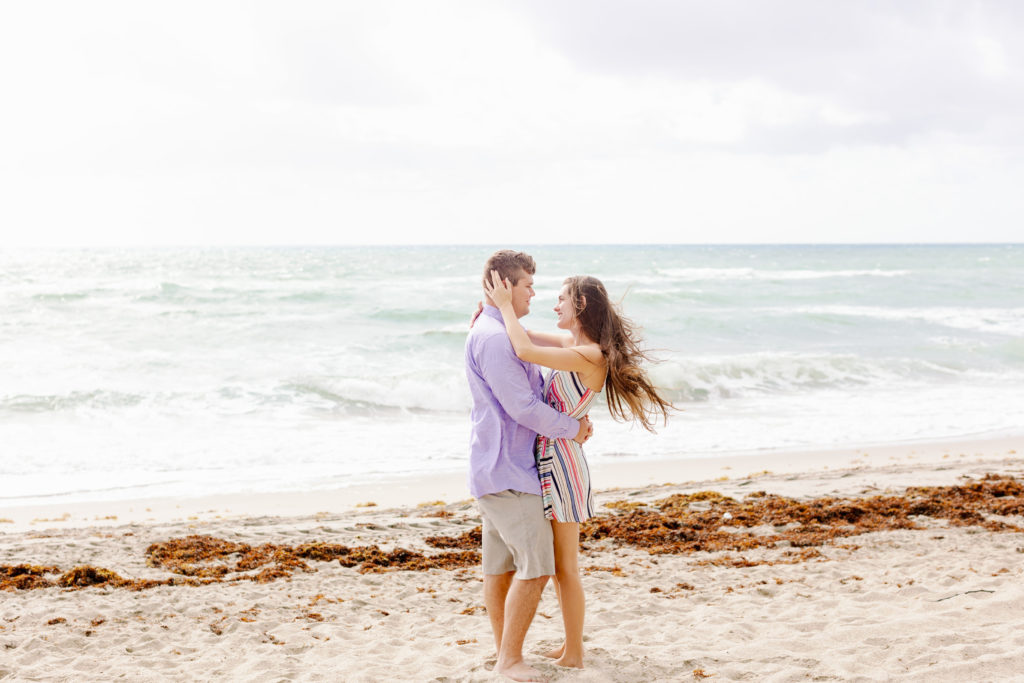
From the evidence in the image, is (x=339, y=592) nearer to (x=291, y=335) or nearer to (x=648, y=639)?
(x=648, y=639)

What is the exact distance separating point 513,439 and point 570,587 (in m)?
0.72

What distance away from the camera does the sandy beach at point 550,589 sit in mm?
3934

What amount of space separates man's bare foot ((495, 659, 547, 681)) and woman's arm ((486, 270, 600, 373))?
4.33 feet

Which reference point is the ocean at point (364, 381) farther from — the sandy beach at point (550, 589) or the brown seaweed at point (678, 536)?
the sandy beach at point (550, 589)

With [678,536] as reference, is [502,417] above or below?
above

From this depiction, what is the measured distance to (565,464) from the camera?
11.3ft

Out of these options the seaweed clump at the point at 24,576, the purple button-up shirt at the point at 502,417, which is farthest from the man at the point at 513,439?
the seaweed clump at the point at 24,576

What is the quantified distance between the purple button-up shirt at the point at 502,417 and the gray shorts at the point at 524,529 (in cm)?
5

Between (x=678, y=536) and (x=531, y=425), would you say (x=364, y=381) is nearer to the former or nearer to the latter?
(x=678, y=536)

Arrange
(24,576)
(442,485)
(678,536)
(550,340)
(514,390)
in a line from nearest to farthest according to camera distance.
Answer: (514,390) < (550,340) < (24,576) < (678,536) < (442,485)

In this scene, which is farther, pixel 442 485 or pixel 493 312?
pixel 442 485

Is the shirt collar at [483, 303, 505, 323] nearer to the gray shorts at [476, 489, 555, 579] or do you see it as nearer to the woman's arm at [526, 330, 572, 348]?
the woman's arm at [526, 330, 572, 348]

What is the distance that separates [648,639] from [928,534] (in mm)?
3006

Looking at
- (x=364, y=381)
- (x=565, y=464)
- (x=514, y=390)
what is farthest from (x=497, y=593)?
(x=364, y=381)
